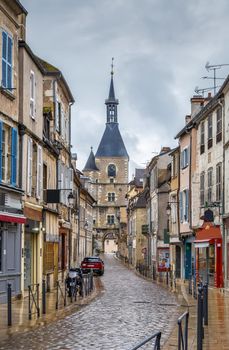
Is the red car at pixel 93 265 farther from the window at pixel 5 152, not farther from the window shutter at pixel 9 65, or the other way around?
the window shutter at pixel 9 65

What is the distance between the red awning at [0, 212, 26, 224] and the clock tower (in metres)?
113

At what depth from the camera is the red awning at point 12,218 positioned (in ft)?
71.1

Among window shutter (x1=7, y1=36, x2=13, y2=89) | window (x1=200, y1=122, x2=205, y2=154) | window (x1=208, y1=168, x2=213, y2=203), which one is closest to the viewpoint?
window shutter (x1=7, y1=36, x2=13, y2=89)

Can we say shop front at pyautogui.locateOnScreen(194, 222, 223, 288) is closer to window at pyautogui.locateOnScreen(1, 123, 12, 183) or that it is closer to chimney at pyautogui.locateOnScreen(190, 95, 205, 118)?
chimney at pyautogui.locateOnScreen(190, 95, 205, 118)

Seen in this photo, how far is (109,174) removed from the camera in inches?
5689

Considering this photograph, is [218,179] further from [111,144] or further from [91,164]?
[91,164]

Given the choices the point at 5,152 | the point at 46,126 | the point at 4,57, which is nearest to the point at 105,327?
the point at 5,152

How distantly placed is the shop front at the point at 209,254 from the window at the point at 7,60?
46.8 ft

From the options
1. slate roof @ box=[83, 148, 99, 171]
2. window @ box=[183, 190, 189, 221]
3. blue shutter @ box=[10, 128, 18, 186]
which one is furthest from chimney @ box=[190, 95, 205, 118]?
slate roof @ box=[83, 148, 99, 171]

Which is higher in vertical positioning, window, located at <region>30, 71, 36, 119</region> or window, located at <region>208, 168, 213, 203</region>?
window, located at <region>30, 71, 36, 119</region>

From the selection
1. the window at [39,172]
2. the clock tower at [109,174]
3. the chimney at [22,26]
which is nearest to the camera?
the chimney at [22,26]

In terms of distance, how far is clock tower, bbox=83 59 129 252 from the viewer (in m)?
139

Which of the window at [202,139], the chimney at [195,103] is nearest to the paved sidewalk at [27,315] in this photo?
the window at [202,139]

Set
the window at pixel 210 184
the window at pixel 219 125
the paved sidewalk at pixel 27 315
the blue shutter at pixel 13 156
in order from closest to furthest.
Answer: the paved sidewalk at pixel 27 315, the blue shutter at pixel 13 156, the window at pixel 219 125, the window at pixel 210 184
